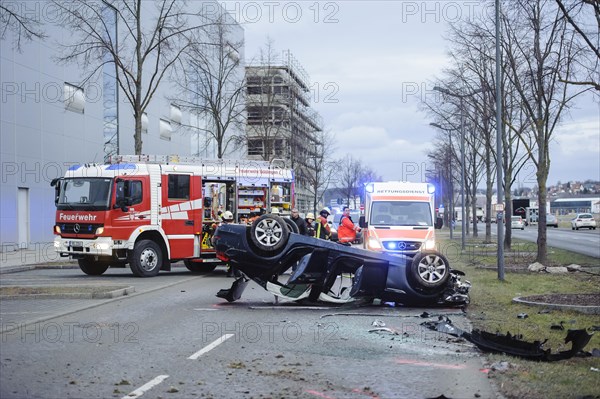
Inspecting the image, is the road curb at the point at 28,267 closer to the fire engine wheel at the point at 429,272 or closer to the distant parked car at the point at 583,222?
the fire engine wheel at the point at 429,272

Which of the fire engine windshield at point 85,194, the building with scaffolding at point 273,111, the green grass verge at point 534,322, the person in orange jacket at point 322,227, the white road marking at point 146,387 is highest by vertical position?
the building with scaffolding at point 273,111

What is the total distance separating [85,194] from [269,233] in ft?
29.3

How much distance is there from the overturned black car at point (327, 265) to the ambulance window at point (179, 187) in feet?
27.4

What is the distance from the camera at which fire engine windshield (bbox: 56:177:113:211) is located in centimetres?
2016

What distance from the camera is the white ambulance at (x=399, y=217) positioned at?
64.8 ft

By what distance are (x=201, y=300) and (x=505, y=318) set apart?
6.04 metres

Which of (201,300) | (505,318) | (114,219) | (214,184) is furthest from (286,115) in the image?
(505,318)

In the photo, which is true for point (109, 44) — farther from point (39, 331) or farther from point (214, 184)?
point (39, 331)

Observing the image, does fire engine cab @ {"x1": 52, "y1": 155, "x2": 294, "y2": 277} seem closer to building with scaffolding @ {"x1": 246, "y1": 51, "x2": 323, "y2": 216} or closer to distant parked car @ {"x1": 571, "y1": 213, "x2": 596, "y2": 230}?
building with scaffolding @ {"x1": 246, "y1": 51, "x2": 323, "y2": 216}

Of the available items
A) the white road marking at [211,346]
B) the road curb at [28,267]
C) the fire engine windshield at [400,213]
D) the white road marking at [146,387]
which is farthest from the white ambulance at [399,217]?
the white road marking at [146,387]
